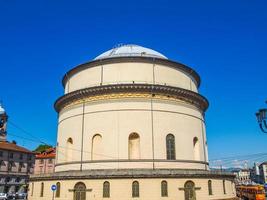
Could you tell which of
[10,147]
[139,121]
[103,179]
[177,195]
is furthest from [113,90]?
[10,147]

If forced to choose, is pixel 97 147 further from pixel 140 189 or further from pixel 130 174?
pixel 140 189

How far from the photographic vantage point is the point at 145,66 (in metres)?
26.6

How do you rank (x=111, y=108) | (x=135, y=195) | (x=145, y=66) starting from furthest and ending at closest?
(x=145, y=66)
(x=111, y=108)
(x=135, y=195)

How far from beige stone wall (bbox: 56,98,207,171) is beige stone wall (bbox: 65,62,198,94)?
1.98 m

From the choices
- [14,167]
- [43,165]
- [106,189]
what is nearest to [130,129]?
[106,189]

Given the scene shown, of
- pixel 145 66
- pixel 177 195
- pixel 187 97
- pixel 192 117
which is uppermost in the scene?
pixel 145 66

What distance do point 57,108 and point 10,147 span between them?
30748mm

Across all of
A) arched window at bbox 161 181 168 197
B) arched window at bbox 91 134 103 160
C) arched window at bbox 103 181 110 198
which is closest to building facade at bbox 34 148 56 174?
arched window at bbox 91 134 103 160

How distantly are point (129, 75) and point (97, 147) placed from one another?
6.49 metres

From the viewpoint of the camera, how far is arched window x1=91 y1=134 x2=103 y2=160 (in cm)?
2423

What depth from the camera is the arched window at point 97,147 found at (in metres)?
24.2

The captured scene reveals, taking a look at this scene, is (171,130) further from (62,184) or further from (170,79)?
(62,184)

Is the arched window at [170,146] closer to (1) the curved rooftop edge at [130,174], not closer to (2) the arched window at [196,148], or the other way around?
(1) the curved rooftop edge at [130,174]

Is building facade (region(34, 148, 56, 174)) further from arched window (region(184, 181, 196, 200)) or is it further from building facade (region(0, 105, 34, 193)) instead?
arched window (region(184, 181, 196, 200))
